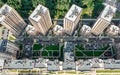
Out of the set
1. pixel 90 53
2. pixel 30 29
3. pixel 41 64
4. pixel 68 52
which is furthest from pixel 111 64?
pixel 30 29

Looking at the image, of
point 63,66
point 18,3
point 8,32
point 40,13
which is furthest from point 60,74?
point 18,3

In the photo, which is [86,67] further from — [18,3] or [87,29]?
[18,3]

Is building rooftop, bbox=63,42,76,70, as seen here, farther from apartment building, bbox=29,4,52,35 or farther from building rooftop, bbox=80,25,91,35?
apartment building, bbox=29,4,52,35

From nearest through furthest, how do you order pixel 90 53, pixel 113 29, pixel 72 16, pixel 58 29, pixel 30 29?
1. pixel 72 16
2. pixel 113 29
3. pixel 90 53
4. pixel 30 29
5. pixel 58 29

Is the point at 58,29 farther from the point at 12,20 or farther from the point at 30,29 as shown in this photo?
the point at 12,20

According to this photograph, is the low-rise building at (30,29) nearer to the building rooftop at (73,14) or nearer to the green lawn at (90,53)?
the building rooftop at (73,14)

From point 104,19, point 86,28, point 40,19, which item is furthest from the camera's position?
point 86,28
